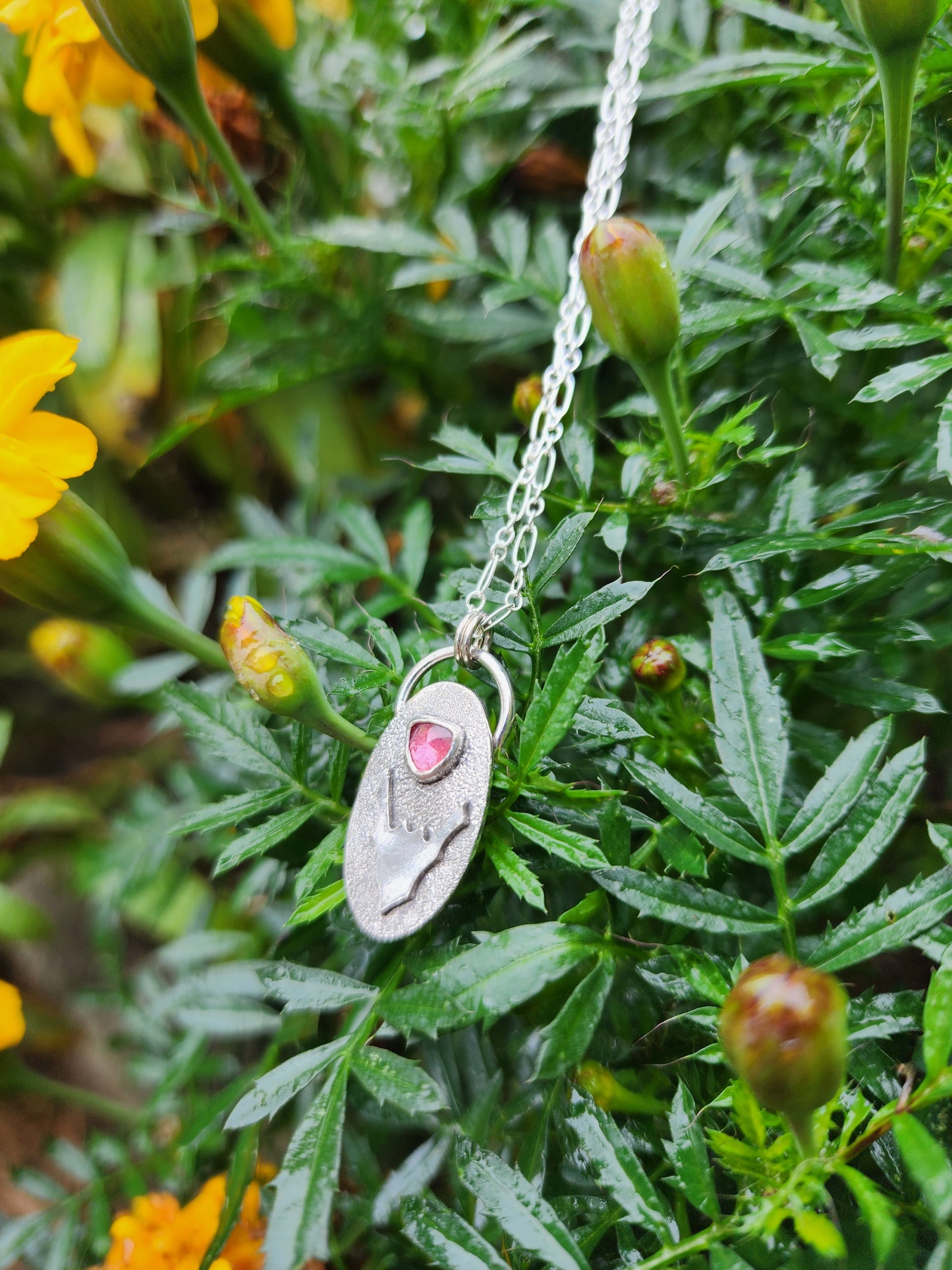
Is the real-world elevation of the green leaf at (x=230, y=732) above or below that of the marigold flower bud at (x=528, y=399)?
below

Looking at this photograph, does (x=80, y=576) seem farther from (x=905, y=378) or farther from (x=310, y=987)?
(x=905, y=378)

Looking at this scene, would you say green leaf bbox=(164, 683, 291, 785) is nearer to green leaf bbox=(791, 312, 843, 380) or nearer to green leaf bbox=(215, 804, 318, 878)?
green leaf bbox=(215, 804, 318, 878)

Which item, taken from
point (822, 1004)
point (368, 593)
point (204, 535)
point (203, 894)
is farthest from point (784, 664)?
point (204, 535)

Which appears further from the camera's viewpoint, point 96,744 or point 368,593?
point 96,744

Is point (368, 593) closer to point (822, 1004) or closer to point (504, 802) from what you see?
point (504, 802)

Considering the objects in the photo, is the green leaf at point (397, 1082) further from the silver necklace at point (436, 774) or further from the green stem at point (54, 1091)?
the green stem at point (54, 1091)

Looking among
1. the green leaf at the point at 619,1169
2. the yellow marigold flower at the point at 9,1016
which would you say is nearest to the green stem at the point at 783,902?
the green leaf at the point at 619,1169
